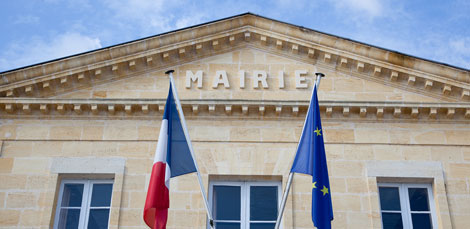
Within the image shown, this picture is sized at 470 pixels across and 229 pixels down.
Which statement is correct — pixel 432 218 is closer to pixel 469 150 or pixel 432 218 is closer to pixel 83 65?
pixel 469 150

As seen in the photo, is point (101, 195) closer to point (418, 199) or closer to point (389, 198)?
point (389, 198)

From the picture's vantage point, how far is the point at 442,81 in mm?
10922

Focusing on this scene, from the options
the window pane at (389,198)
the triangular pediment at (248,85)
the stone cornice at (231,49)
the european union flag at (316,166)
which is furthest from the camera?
A: the triangular pediment at (248,85)

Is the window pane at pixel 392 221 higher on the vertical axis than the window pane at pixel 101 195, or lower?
lower

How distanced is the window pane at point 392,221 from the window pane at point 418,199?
285 millimetres

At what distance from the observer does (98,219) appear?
10055 mm

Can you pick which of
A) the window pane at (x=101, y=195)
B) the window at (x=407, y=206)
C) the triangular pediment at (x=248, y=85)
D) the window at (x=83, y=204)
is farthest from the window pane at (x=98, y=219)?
the window at (x=407, y=206)

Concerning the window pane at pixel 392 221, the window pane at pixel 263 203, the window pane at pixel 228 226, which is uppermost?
the window pane at pixel 263 203

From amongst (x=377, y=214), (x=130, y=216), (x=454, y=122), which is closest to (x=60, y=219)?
(x=130, y=216)

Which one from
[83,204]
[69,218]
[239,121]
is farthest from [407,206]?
[69,218]

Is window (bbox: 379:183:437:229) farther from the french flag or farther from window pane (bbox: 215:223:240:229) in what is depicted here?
the french flag

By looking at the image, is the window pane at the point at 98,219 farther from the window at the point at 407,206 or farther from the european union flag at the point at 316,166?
the window at the point at 407,206

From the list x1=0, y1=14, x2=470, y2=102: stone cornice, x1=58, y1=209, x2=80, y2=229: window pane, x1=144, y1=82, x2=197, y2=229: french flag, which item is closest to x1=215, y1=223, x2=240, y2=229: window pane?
x1=144, y1=82, x2=197, y2=229: french flag

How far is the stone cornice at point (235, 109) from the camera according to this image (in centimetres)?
1062
